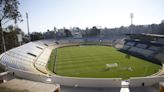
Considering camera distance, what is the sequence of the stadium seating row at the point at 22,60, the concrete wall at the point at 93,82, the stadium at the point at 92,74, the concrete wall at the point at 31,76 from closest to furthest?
the stadium at the point at 92,74 → the concrete wall at the point at 93,82 → the concrete wall at the point at 31,76 → the stadium seating row at the point at 22,60

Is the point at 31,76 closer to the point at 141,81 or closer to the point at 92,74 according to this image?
the point at 141,81

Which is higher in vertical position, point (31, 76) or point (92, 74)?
point (31, 76)

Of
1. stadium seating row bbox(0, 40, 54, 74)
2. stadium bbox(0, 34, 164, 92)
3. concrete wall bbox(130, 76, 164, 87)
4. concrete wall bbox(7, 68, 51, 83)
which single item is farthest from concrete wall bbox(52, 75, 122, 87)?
stadium seating row bbox(0, 40, 54, 74)

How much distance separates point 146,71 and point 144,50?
18.0 m

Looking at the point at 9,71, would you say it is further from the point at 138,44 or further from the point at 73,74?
the point at 138,44

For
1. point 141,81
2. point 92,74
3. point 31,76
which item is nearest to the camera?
point 141,81

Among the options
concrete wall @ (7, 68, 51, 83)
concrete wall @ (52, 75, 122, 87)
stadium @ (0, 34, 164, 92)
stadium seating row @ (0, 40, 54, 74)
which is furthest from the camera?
stadium seating row @ (0, 40, 54, 74)

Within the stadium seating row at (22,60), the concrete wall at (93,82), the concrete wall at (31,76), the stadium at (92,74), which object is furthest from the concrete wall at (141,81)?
the stadium seating row at (22,60)

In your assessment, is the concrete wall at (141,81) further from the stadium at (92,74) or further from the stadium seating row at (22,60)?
the stadium seating row at (22,60)

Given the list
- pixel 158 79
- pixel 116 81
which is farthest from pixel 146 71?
pixel 116 81

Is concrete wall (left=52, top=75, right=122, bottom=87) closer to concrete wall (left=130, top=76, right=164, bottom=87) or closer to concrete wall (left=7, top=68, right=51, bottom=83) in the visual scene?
concrete wall (left=130, top=76, right=164, bottom=87)

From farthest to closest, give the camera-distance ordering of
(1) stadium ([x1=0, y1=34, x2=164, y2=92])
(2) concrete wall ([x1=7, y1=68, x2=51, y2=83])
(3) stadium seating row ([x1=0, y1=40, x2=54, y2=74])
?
(3) stadium seating row ([x1=0, y1=40, x2=54, y2=74]), (2) concrete wall ([x1=7, y1=68, x2=51, y2=83]), (1) stadium ([x1=0, y1=34, x2=164, y2=92])

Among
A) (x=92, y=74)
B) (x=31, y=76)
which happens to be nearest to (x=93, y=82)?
(x=31, y=76)

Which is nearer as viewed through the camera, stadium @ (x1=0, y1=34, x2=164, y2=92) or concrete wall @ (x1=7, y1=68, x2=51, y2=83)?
stadium @ (x1=0, y1=34, x2=164, y2=92)
